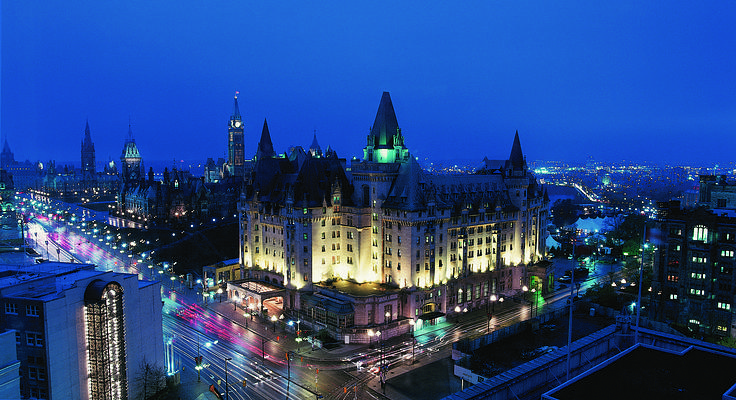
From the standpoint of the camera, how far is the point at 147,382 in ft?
184

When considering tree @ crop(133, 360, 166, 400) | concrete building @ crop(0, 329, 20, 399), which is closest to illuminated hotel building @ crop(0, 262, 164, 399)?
tree @ crop(133, 360, 166, 400)

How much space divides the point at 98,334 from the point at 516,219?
76.8 m

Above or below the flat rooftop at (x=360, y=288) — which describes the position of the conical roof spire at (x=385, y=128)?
above

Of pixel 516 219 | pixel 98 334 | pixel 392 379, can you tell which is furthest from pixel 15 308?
pixel 516 219

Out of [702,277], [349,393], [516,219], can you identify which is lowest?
[349,393]

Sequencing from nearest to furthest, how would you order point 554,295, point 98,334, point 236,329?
point 98,334 < point 236,329 < point 554,295

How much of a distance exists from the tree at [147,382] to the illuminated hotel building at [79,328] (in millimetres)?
330

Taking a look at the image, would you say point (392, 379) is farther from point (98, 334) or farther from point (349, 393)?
point (98, 334)

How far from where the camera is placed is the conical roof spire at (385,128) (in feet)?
304

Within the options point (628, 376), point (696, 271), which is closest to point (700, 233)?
point (696, 271)

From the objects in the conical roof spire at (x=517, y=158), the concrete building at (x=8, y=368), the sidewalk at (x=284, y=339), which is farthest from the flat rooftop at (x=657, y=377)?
the conical roof spire at (x=517, y=158)

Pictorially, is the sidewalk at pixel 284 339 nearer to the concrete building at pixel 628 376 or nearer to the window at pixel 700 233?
the concrete building at pixel 628 376

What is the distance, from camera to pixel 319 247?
91.0m

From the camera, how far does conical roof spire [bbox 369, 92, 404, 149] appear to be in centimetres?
9269
